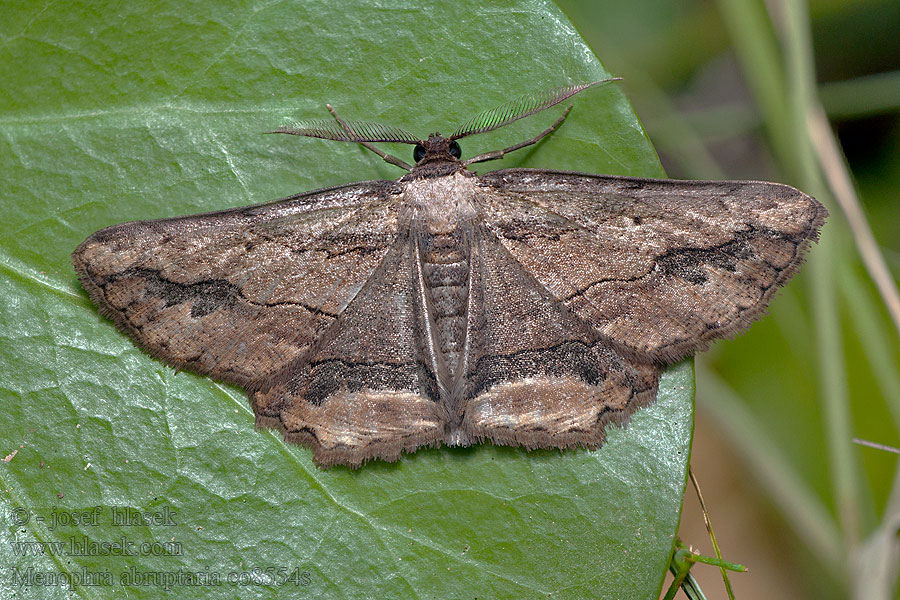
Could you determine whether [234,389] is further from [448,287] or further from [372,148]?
[372,148]

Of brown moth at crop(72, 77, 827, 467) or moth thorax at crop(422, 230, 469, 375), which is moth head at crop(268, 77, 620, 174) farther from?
moth thorax at crop(422, 230, 469, 375)

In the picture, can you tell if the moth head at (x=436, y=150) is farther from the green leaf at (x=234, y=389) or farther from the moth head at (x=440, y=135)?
the green leaf at (x=234, y=389)

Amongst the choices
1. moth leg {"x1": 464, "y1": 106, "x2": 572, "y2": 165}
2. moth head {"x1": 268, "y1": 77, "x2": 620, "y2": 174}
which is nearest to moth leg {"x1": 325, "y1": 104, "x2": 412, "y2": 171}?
moth head {"x1": 268, "y1": 77, "x2": 620, "y2": 174}

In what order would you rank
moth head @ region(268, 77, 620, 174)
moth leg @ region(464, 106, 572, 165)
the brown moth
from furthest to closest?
moth leg @ region(464, 106, 572, 165) → moth head @ region(268, 77, 620, 174) → the brown moth

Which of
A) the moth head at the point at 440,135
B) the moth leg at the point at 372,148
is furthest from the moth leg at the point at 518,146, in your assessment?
the moth leg at the point at 372,148

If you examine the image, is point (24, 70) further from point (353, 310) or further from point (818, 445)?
point (818, 445)

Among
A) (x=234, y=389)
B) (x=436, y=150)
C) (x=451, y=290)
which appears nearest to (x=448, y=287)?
(x=451, y=290)

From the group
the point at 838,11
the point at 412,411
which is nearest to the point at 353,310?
the point at 412,411

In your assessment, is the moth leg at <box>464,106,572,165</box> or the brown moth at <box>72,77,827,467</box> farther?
the moth leg at <box>464,106,572,165</box>
